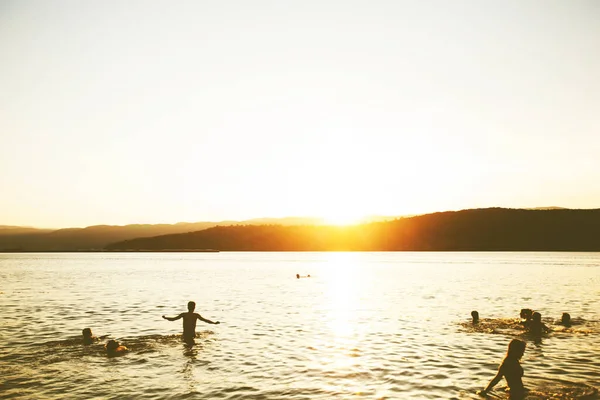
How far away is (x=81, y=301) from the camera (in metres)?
55.6

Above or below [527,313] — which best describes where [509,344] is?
above

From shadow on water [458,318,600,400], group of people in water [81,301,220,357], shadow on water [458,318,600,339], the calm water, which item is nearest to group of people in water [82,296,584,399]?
group of people in water [81,301,220,357]

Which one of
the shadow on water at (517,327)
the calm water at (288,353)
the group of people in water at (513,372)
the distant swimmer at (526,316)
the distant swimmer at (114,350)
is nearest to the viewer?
the group of people in water at (513,372)

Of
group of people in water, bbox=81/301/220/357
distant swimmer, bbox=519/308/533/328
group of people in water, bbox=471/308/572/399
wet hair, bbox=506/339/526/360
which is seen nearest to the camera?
wet hair, bbox=506/339/526/360

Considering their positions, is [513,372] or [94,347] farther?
[94,347]

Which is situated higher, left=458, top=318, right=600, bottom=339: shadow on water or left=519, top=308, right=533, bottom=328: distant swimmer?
left=519, top=308, right=533, bottom=328: distant swimmer

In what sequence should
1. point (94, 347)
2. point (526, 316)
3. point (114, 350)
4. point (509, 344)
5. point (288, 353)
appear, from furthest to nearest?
point (526, 316), point (94, 347), point (288, 353), point (114, 350), point (509, 344)

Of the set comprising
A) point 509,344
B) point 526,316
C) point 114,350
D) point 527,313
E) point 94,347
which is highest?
point 509,344

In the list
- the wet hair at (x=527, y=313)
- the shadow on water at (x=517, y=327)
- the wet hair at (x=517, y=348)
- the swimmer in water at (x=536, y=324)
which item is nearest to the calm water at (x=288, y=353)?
the shadow on water at (x=517, y=327)

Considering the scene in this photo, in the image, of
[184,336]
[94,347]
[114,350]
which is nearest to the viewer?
[114,350]

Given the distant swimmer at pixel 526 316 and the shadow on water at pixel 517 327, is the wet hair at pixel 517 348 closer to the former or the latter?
the shadow on water at pixel 517 327

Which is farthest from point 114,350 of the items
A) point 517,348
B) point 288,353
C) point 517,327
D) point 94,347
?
point 517,327

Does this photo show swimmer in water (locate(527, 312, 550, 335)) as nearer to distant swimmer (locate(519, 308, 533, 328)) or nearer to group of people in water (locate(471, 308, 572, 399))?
distant swimmer (locate(519, 308, 533, 328))

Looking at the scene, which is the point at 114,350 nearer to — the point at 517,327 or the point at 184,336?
the point at 184,336
